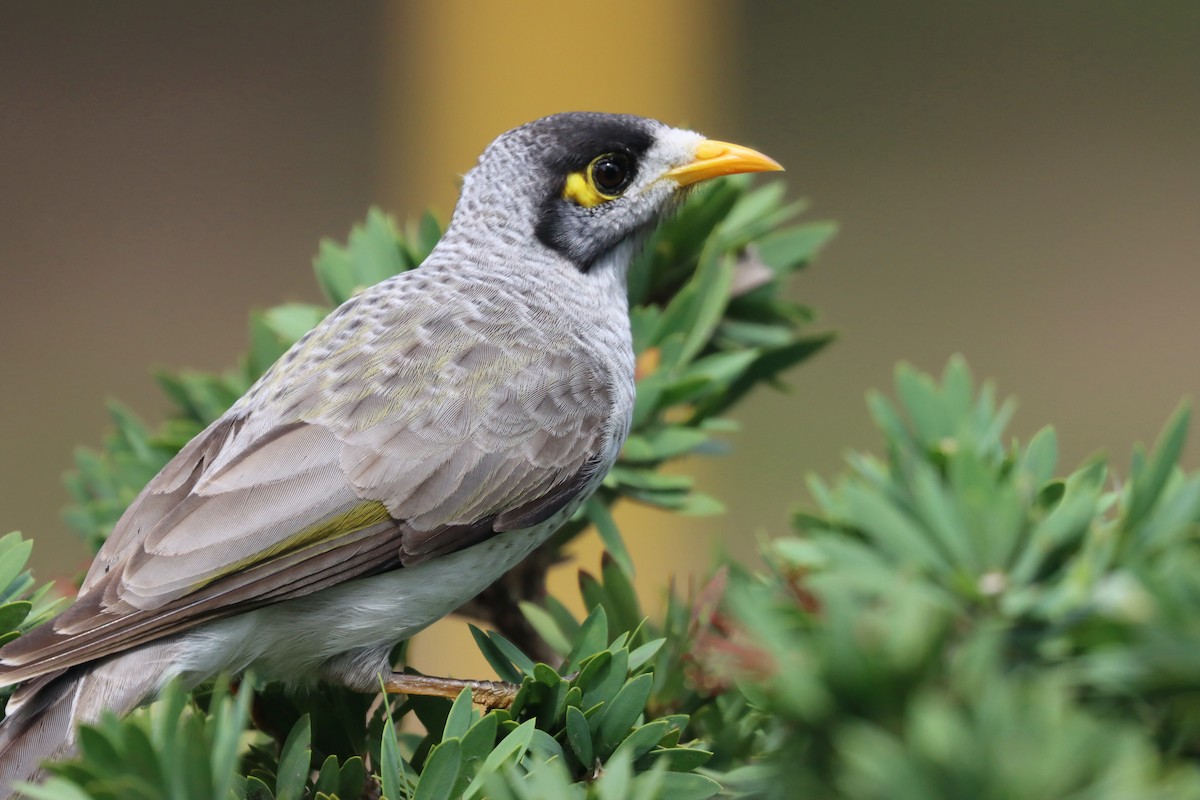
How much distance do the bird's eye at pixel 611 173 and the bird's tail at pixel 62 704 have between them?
1370mm

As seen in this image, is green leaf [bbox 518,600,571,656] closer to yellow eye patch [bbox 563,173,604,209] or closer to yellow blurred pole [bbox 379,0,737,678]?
yellow eye patch [bbox 563,173,604,209]

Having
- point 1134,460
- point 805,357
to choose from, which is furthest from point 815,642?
point 805,357

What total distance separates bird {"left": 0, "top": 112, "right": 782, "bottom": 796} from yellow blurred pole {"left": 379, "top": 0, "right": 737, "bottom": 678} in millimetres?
3318

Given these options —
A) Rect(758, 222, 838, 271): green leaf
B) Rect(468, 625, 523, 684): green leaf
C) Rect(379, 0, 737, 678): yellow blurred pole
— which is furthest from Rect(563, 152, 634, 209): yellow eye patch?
Rect(379, 0, 737, 678): yellow blurred pole

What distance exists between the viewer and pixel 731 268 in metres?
2.18

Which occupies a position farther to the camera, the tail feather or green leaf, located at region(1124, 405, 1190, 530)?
the tail feather

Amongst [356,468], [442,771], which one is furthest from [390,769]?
[356,468]

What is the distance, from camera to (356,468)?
2090mm

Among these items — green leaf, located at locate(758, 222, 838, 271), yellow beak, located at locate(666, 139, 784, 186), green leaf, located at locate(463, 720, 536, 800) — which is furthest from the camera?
yellow beak, located at locate(666, 139, 784, 186)

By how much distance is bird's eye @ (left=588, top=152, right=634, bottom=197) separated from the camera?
2.71 m

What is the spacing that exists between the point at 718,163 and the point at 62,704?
166 cm

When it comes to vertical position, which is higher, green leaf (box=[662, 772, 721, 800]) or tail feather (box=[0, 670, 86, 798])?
green leaf (box=[662, 772, 721, 800])

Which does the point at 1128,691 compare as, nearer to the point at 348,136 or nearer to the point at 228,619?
the point at 228,619

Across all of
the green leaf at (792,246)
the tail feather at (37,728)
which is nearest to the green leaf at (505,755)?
the tail feather at (37,728)
